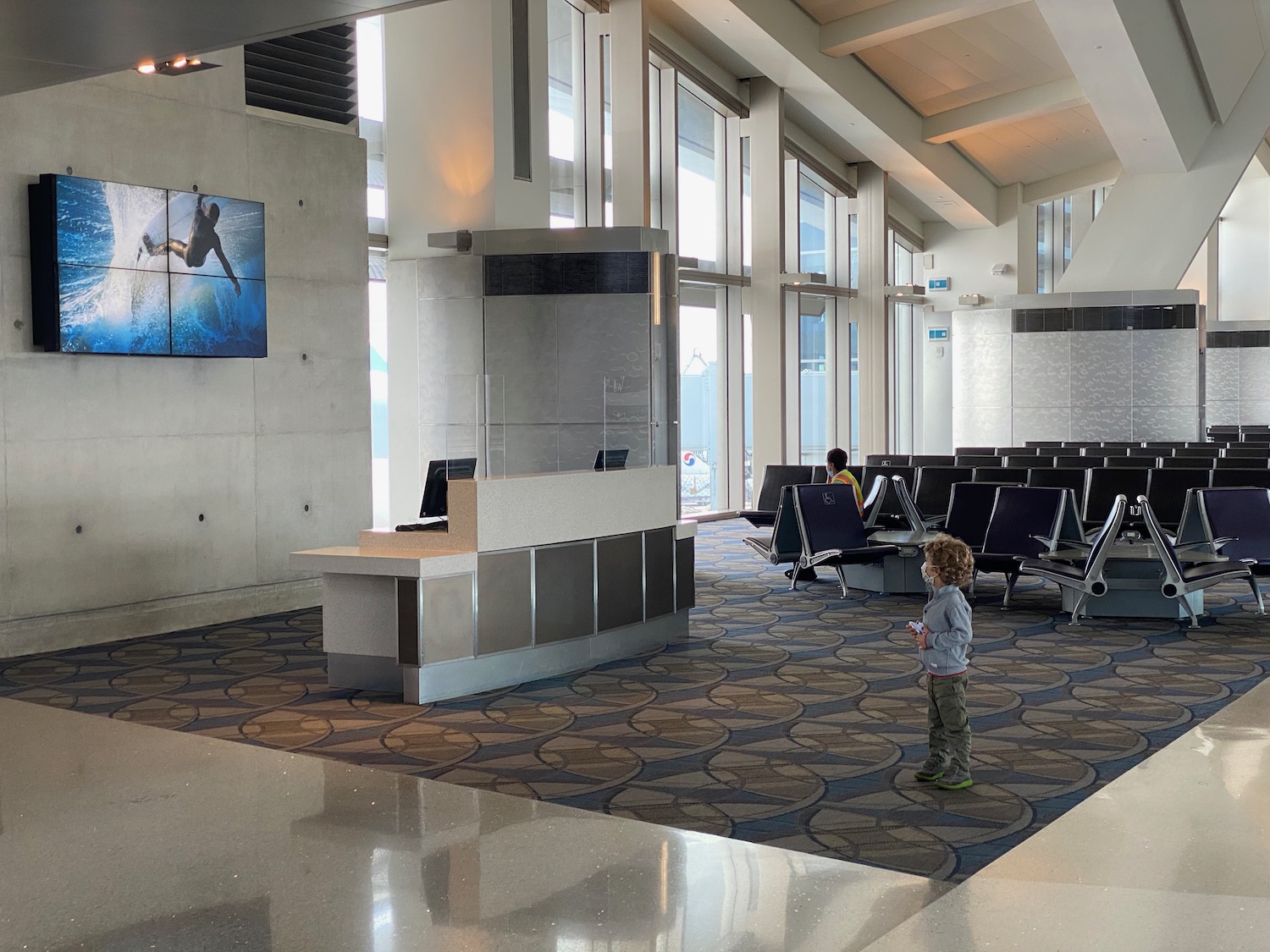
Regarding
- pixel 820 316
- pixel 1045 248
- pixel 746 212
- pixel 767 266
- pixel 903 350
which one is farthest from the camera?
pixel 1045 248

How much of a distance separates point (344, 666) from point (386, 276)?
6293 mm

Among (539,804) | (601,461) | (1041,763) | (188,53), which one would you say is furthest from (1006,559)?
(188,53)

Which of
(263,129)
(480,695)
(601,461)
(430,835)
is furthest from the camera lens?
(263,129)

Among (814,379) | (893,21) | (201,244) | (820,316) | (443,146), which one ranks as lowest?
(814,379)

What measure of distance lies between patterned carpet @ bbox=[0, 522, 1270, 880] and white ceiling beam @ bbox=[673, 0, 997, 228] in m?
8.72

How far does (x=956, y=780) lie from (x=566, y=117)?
11.4m

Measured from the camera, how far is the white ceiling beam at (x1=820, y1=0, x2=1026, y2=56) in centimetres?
1492

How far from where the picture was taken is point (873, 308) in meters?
21.6

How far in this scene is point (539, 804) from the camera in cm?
427

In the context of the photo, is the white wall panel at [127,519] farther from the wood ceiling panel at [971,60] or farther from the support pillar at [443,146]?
the wood ceiling panel at [971,60]

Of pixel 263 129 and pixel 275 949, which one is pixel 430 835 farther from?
pixel 263 129

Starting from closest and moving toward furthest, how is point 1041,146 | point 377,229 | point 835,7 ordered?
1. point 377,229
2. point 835,7
3. point 1041,146

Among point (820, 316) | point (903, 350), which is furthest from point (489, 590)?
point (903, 350)

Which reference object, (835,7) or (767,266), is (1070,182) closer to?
(767,266)
